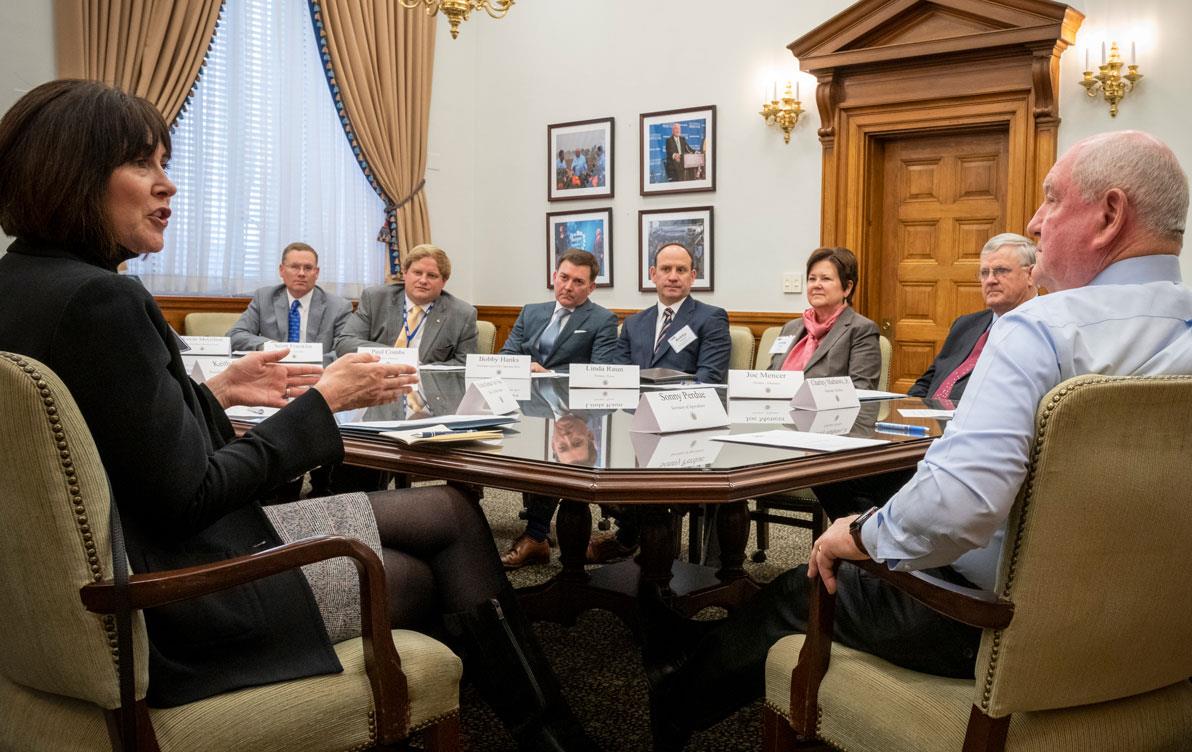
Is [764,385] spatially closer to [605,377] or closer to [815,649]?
[605,377]

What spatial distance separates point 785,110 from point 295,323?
3342mm

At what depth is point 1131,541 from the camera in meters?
1.26

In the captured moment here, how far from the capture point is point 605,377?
3648 mm

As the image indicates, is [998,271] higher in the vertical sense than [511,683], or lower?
higher

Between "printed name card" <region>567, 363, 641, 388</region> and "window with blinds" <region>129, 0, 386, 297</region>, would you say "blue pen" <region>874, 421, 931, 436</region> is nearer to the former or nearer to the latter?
"printed name card" <region>567, 363, 641, 388</region>

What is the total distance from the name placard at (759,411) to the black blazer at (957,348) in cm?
94

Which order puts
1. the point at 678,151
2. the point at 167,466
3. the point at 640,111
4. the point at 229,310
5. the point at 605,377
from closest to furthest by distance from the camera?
the point at 167,466 → the point at 605,377 → the point at 229,310 → the point at 678,151 → the point at 640,111

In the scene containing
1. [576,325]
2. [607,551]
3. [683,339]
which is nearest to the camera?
[607,551]

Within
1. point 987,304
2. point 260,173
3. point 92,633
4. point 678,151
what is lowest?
point 92,633

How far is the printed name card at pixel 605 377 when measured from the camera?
11.9ft

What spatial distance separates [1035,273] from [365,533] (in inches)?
47.7

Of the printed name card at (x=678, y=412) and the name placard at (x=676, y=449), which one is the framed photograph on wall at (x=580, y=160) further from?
the name placard at (x=676, y=449)

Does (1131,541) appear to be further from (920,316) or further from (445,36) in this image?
(445,36)

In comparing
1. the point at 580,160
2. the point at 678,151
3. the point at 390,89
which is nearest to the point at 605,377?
the point at 678,151
